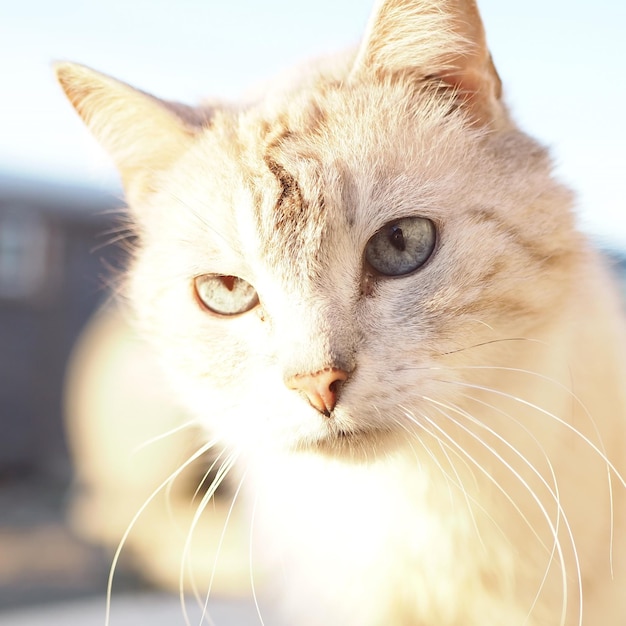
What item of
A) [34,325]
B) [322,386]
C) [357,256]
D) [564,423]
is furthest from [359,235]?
[34,325]

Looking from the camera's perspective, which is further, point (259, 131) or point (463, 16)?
point (259, 131)

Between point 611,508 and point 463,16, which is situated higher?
point 463,16

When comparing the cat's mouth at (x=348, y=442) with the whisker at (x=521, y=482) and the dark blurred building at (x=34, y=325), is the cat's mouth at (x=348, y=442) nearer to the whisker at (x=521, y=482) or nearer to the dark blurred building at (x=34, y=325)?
the whisker at (x=521, y=482)

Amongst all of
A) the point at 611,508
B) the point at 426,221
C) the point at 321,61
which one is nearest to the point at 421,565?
the point at 611,508

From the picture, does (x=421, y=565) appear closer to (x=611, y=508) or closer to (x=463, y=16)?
(x=611, y=508)

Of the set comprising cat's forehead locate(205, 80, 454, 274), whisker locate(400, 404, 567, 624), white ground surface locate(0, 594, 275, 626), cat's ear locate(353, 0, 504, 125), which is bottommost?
white ground surface locate(0, 594, 275, 626)

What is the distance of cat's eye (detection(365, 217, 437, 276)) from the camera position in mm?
648

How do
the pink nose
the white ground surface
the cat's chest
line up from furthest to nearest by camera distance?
the white ground surface < the cat's chest < the pink nose

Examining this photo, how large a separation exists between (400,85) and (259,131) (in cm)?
16

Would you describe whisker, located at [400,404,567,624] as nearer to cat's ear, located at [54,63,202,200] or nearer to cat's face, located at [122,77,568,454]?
cat's face, located at [122,77,568,454]

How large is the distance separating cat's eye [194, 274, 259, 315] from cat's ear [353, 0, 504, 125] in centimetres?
26

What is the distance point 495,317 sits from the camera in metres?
0.65

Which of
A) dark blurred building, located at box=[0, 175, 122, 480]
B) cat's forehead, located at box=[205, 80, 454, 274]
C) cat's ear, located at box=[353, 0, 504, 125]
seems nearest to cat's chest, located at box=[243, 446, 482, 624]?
cat's forehead, located at box=[205, 80, 454, 274]

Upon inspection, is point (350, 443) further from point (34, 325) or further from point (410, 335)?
point (34, 325)
